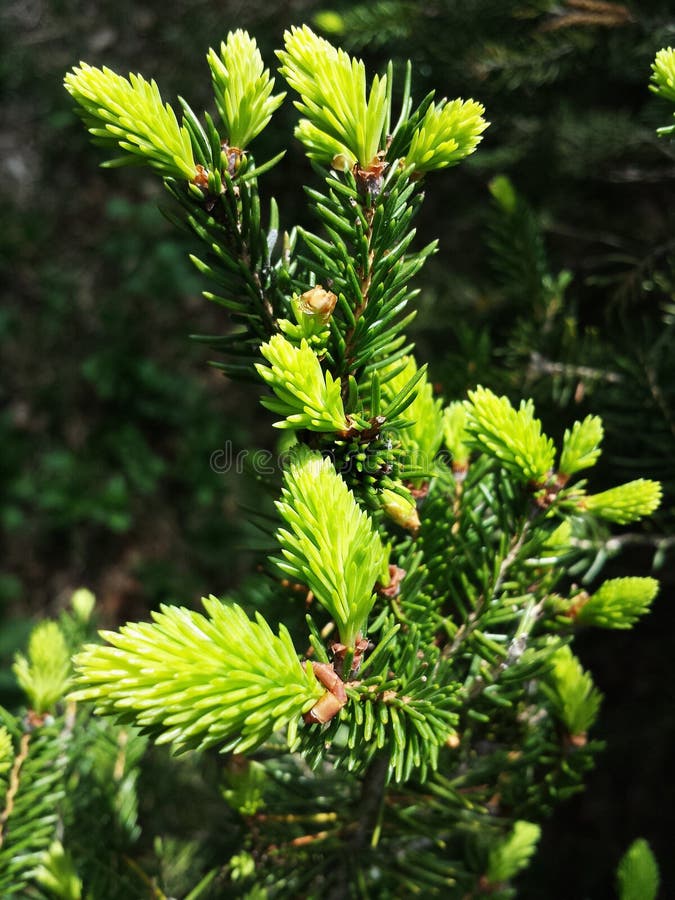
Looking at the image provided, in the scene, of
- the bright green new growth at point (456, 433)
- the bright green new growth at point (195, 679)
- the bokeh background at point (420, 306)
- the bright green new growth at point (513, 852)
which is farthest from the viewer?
the bokeh background at point (420, 306)

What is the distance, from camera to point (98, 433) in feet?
9.32

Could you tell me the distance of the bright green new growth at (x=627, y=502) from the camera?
1.58 feet

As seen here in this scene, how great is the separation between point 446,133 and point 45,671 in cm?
63

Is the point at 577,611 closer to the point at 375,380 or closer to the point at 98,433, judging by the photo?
the point at 375,380

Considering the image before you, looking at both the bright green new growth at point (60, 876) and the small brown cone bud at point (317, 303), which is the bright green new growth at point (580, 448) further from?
the bright green new growth at point (60, 876)

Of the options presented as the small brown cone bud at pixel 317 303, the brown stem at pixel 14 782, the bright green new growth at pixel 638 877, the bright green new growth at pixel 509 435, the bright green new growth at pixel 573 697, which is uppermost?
the small brown cone bud at pixel 317 303

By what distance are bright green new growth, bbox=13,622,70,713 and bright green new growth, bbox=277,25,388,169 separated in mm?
558

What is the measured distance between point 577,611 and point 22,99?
3.43 metres

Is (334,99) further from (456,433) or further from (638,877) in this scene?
(638,877)

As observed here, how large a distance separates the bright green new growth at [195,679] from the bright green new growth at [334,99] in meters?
0.30

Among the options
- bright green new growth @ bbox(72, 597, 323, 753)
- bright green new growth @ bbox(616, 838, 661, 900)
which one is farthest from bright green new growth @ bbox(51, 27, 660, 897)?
bright green new growth @ bbox(616, 838, 661, 900)

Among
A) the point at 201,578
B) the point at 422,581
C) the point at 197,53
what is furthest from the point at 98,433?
the point at 422,581

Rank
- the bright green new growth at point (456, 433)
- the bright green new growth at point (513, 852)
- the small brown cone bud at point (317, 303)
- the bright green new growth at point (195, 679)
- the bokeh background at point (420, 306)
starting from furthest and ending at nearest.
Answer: the bokeh background at point (420, 306) → the bright green new growth at point (513, 852) → the bright green new growth at point (456, 433) → the small brown cone bud at point (317, 303) → the bright green new growth at point (195, 679)

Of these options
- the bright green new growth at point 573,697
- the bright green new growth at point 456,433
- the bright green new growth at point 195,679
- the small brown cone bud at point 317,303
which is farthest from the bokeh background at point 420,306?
the bright green new growth at point 195,679
